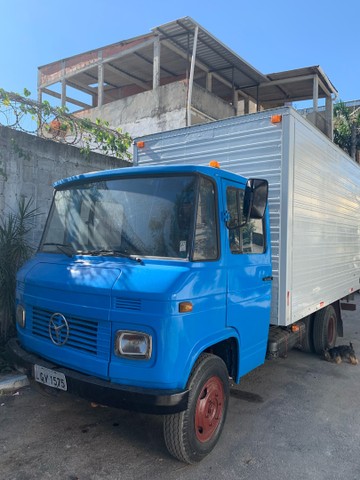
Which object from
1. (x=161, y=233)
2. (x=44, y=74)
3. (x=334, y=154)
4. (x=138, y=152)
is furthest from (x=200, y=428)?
(x=44, y=74)

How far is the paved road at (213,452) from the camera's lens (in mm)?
3090

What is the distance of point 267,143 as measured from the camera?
4.30 metres

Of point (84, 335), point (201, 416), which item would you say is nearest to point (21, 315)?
point (84, 335)

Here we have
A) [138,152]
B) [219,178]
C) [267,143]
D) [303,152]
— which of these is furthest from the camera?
[138,152]

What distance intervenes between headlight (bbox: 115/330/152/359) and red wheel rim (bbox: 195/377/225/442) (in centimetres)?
68

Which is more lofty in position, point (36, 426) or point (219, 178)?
point (219, 178)

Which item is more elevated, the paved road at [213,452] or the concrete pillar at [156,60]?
the concrete pillar at [156,60]

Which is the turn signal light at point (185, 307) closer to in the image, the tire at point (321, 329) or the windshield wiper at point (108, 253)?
the windshield wiper at point (108, 253)

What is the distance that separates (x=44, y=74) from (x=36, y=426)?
54.4ft

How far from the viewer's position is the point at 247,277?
3.72 metres

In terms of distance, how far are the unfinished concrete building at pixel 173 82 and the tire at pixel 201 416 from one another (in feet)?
32.5

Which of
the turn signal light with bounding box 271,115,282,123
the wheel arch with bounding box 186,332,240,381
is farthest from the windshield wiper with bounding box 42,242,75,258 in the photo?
the turn signal light with bounding box 271,115,282,123

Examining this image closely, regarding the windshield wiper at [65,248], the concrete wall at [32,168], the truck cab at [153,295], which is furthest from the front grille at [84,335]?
the concrete wall at [32,168]

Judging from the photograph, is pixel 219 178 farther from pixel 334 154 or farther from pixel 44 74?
pixel 44 74
